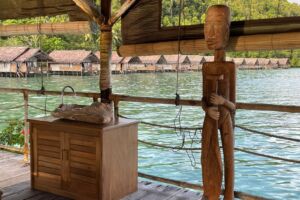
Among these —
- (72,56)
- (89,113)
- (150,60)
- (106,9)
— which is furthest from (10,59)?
(89,113)

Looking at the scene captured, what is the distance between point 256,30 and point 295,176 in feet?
18.2

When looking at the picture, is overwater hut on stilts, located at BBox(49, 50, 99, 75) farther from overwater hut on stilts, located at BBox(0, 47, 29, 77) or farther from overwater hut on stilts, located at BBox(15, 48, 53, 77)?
overwater hut on stilts, located at BBox(0, 47, 29, 77)

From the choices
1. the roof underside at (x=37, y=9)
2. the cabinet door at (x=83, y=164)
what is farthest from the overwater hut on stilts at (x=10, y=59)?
the cabinet door at (x=83, y=164)

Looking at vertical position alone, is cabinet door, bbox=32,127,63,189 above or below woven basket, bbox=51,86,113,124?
below

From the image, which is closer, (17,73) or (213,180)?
(213,180)

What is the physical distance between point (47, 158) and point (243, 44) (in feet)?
6.35

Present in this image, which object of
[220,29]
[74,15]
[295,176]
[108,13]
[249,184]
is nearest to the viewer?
[220,29]

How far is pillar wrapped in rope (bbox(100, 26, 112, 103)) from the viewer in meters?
3.50

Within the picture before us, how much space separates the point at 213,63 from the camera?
243 cm

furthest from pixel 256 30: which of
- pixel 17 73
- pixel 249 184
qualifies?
pixel 17 73

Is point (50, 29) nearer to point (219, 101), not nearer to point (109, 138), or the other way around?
point (109, 138)

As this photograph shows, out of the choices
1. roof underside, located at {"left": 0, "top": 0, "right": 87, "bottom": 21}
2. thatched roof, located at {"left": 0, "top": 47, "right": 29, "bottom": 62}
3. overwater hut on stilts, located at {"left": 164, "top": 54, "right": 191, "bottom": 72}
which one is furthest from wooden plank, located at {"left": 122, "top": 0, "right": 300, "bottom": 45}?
thatched roof, located at {"left": 0, "top": 47, "right": 29, "bottom": 62}

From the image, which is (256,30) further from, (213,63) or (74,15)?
(74,15)

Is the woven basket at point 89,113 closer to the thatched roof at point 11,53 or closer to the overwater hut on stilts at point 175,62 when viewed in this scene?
the overwater hut on stilts at point 175,62
